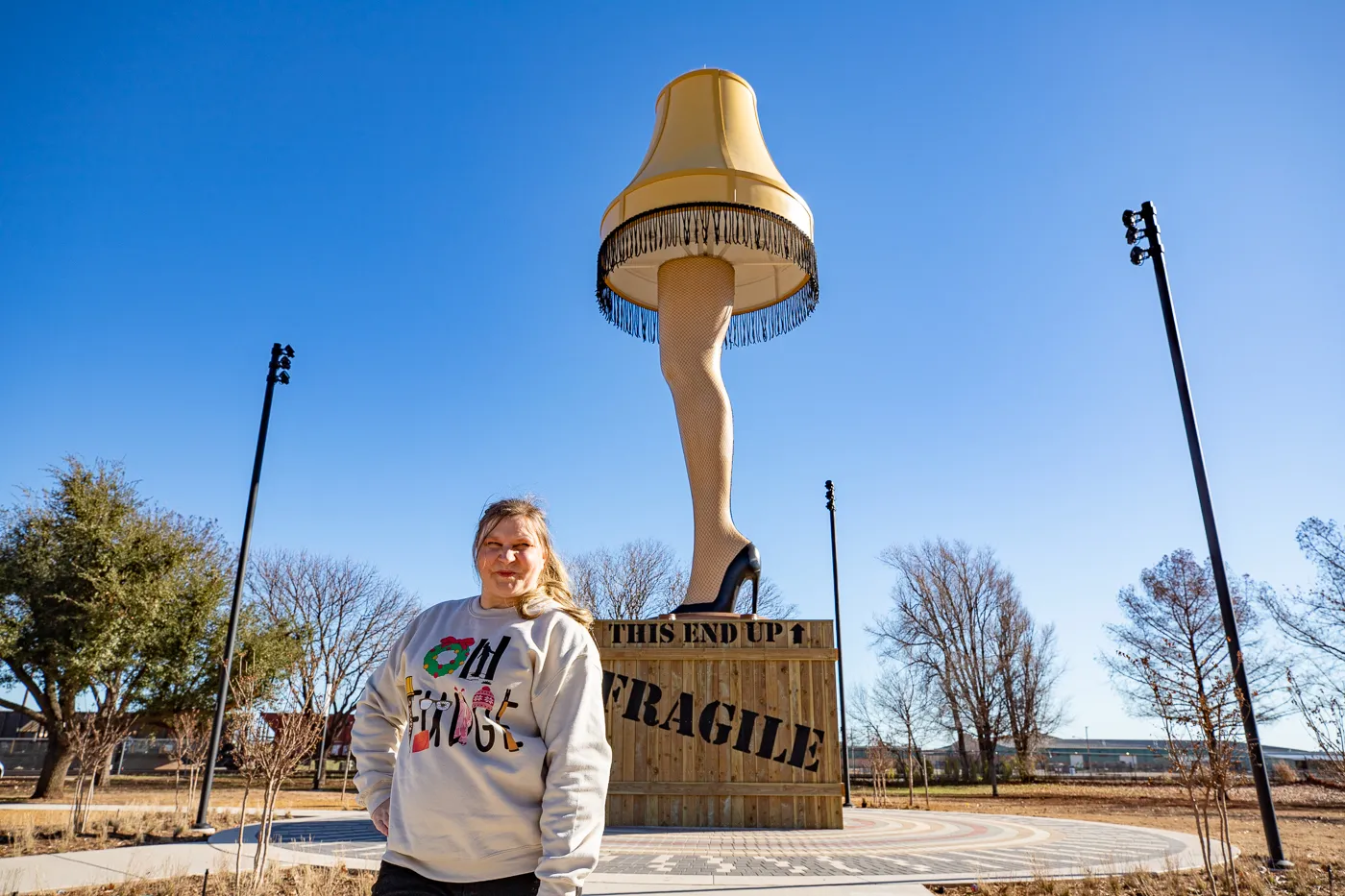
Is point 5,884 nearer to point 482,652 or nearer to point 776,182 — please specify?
point 482,652

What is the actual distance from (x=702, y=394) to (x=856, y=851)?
492cm

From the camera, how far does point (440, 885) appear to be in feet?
5.62

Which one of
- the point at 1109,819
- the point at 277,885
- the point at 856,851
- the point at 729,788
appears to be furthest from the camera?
the point at 1109,819

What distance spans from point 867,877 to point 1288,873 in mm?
3307

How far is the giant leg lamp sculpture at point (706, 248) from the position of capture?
9.11 m

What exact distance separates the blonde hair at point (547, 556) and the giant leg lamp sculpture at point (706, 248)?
262 inches

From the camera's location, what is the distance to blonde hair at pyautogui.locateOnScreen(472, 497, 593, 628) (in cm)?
197


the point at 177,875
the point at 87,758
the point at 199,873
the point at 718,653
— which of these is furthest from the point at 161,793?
the point at 718,653

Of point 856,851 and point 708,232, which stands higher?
point 708,232

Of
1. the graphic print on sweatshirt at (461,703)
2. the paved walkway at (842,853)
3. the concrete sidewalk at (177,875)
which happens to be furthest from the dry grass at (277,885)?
the graphic print on sweatshirt at (461,703)

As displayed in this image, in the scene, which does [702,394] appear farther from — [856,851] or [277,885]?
[277,885]

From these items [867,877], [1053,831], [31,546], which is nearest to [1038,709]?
[1053,831]

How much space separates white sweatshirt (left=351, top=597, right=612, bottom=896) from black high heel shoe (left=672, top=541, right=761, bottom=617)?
682 centimetres

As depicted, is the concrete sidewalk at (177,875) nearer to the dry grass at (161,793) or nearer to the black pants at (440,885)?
the black pants at (440,885)
